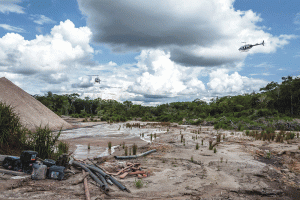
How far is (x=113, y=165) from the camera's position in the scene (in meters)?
8.44

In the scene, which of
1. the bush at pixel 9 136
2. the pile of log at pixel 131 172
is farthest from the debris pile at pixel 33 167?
the pile of log at pixel 131 172

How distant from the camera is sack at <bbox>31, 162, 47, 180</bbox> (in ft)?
20.1

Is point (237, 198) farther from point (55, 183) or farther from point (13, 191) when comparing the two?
point (13, 191)

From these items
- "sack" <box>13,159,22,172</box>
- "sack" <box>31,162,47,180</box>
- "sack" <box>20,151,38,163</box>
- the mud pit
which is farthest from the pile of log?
"sack" <box>13,159,22,172</box>

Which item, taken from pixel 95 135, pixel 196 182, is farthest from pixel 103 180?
pixel 95 135

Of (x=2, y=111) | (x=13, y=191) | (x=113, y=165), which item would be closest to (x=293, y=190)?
(x=113, y=165)

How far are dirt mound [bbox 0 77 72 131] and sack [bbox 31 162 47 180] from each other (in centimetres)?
1351

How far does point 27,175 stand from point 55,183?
3.46ft

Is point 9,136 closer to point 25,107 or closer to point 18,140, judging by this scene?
point 18,140

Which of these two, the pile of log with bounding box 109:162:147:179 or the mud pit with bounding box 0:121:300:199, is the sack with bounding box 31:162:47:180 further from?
the pile of log with bounding box 109:162:147:179

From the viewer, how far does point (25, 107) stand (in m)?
20.4

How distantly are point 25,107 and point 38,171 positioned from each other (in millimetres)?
17046

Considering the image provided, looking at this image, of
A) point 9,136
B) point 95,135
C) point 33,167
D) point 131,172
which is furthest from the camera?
point 95,135

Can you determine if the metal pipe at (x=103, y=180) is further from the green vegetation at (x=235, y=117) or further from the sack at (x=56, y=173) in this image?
the green vegetation at (x=235, y=117)
